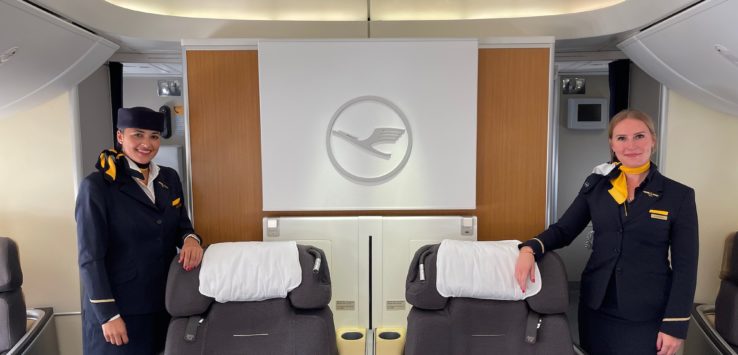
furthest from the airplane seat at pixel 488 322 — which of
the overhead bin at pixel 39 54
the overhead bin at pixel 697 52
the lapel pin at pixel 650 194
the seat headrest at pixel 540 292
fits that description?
the overhead bin at pixel 39 54

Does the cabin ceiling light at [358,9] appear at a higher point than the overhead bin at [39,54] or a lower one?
higher

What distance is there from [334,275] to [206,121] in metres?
1.19

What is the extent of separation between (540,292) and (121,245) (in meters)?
1.89

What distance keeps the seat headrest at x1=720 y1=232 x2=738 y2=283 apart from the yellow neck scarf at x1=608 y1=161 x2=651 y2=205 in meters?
1.33

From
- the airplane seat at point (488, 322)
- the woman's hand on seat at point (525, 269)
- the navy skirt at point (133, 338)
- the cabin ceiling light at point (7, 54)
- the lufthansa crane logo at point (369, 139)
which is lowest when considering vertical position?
the navy skirt at point (133, 338)

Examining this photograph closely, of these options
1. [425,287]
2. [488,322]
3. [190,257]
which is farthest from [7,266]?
[488,322]

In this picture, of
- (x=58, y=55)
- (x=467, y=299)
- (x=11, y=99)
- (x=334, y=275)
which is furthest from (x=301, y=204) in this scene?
(x=11, y=99)

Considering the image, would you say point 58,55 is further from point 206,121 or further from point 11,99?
point 206,121

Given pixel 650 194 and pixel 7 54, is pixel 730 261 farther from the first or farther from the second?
pixel 7 54

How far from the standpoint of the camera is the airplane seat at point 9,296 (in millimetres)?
2605

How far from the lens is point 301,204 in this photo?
2.70 metres

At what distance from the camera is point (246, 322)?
1.89m

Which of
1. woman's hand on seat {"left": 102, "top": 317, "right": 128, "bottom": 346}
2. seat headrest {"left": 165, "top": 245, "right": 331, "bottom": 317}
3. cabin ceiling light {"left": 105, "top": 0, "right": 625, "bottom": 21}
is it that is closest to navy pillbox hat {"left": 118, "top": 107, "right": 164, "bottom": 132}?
seat headrest {"left": 165, "top": 245, "right": 331, "bottom": 317}

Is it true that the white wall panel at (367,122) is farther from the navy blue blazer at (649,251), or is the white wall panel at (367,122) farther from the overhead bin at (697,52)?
the overhead bin at (697,52)
